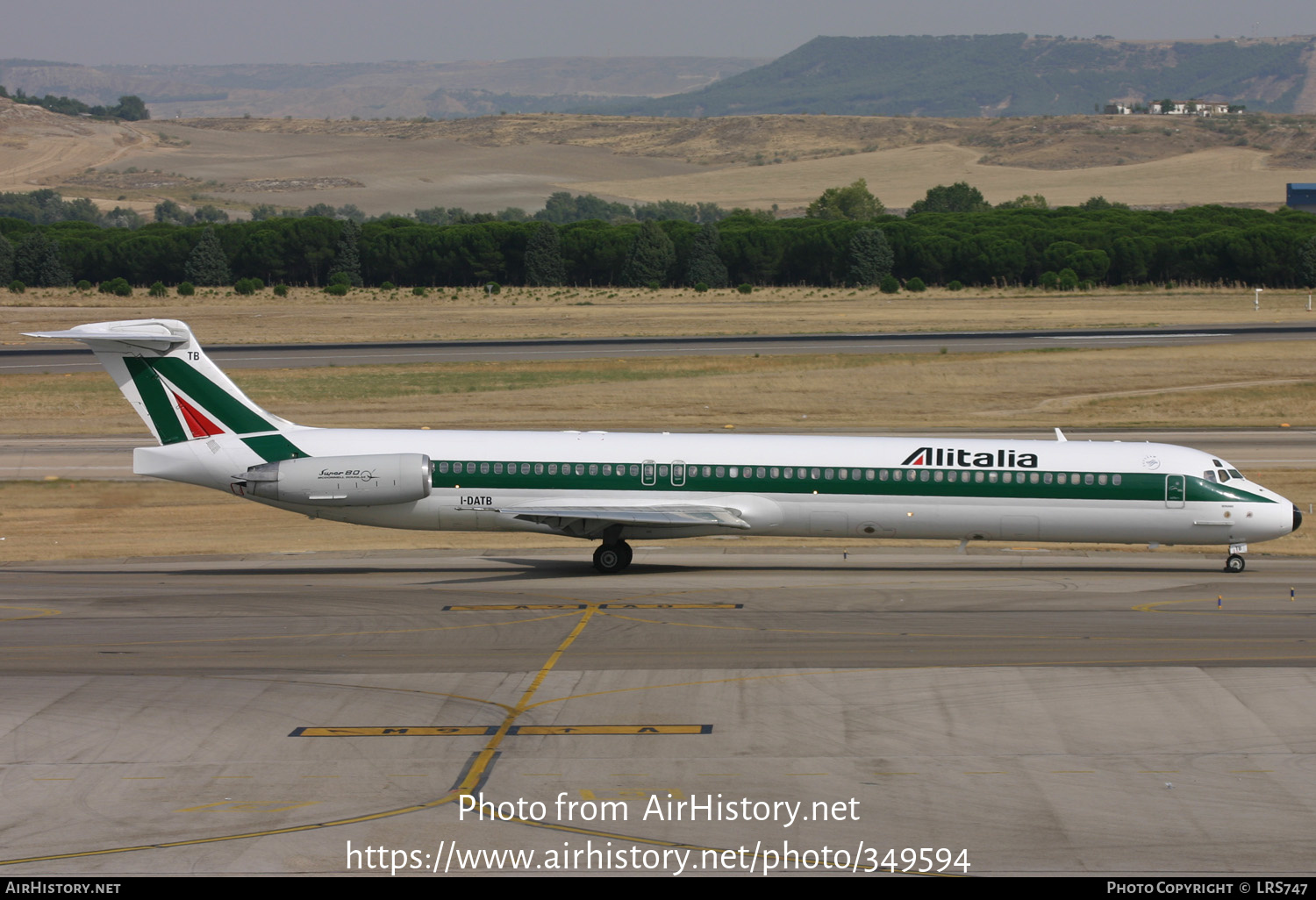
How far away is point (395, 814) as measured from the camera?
16719 millimetres

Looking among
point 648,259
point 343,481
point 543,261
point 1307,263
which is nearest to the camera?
point 343,481

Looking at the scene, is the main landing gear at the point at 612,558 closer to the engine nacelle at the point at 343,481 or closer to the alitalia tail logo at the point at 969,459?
the engine nacelle at the point at 343,481

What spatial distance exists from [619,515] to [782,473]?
409 centimetres

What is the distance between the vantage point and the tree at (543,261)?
109875 mm

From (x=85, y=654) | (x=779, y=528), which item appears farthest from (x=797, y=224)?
(x=85, y=654)

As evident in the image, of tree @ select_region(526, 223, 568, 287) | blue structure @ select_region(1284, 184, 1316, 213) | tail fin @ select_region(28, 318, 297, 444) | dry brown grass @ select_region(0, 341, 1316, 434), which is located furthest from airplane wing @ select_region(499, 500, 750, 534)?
blue structure @ select_region(1284, 184, 1316, 213)

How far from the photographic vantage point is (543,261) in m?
110

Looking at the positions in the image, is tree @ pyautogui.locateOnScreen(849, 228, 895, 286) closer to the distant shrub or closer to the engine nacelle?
the distant shrub

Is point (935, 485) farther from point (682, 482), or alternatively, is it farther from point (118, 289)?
point (118, 289)

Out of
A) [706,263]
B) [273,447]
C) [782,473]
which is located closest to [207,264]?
[706,263]

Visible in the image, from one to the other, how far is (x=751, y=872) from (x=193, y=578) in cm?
2099

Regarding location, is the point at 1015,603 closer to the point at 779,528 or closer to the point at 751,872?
the point at 779,528

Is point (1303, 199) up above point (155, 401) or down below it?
below
